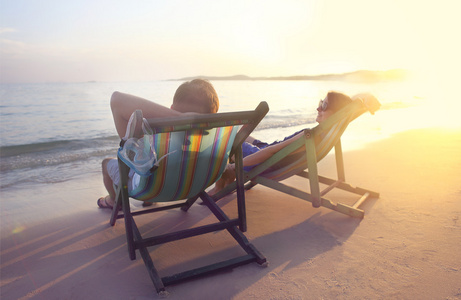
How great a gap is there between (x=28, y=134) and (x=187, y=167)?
11.7m

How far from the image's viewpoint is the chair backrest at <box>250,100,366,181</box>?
9.97ft

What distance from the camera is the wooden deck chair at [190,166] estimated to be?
219cm

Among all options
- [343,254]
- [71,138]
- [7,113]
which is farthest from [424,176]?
[7,113]

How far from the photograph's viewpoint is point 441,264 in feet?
8.04

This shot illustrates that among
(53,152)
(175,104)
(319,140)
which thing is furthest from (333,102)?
(53,152)

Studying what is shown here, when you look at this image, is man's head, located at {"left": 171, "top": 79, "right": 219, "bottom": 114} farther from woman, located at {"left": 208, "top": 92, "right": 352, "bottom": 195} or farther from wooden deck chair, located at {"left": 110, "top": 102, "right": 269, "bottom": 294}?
woman, located at {"left": 208, "top": 92, "right": 352, "bottom": 195}

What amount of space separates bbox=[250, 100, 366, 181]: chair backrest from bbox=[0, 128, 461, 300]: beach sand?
40 centimetres

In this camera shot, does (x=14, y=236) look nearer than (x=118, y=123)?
No

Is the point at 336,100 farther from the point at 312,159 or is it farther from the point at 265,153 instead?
the point at 265,153

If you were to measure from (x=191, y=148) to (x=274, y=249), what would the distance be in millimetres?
1050

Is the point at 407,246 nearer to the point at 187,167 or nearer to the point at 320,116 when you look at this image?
the point at 320,116

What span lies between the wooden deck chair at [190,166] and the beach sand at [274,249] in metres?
0.12

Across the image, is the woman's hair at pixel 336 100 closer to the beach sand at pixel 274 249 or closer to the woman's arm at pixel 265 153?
the woman's arm at pixel 265 153

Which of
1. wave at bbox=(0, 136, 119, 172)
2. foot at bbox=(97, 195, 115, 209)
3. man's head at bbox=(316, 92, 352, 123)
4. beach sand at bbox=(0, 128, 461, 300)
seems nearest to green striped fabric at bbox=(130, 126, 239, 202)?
beach sand at bbox=(0, 128, 461, 300)
